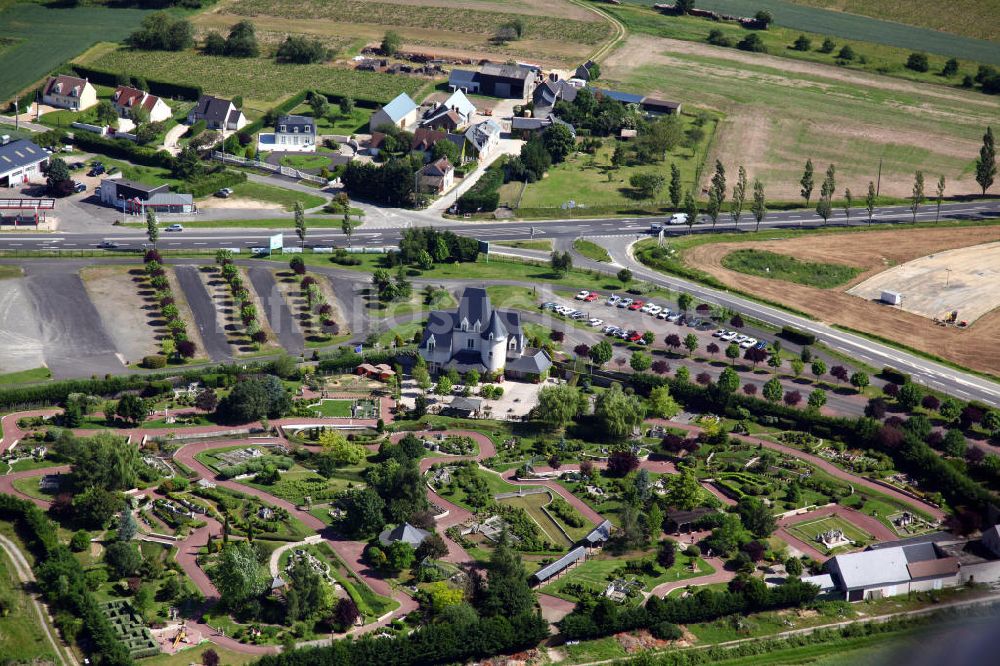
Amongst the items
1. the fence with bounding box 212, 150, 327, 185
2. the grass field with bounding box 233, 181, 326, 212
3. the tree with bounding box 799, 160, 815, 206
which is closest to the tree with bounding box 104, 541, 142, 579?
the grass field with bounding box 233, 181, 326, 212

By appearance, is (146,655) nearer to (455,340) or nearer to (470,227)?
(455,340)

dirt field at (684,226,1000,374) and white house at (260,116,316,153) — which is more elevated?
white house at (260,116,316,153)

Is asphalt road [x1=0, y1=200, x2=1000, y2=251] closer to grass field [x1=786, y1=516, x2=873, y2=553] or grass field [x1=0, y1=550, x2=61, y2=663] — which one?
grass field [x1=786, y1=516, x2=873, y2=553]

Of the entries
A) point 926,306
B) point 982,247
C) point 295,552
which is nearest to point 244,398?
point 295,552

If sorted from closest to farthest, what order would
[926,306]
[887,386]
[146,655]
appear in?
[146,655]
[887,386]
[926,306]

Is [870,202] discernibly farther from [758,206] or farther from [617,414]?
[617,414]

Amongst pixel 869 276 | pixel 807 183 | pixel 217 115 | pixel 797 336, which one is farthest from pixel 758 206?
pixel 217 115
